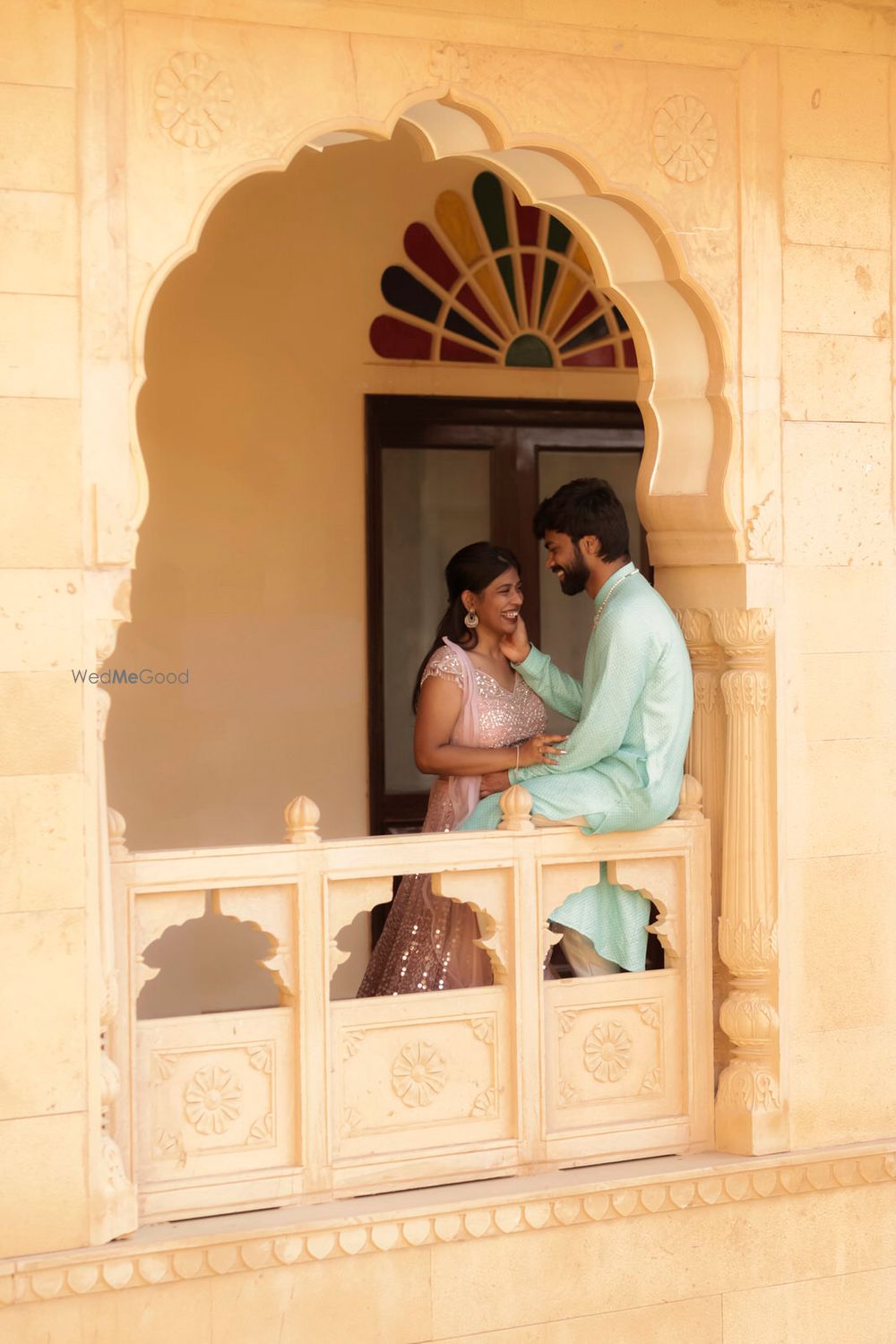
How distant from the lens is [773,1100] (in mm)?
4398

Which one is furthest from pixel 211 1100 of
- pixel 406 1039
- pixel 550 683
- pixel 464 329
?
pixel 464 329

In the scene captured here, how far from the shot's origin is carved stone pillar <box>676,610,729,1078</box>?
4.52 metres

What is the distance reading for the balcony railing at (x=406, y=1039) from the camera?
391 cm

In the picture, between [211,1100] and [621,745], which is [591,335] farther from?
[211,1100]

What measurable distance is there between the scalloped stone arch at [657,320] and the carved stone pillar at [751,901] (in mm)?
276

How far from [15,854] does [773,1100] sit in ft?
6.56

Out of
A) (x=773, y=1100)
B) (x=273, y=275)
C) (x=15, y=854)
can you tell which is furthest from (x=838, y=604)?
(x=273, y=275)

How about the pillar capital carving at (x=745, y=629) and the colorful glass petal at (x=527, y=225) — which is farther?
the colorful glass petal at (x=527, y=225)

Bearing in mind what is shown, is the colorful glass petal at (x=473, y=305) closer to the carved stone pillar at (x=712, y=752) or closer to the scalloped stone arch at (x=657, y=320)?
the scalloped stone arch at (x=657, y=320)

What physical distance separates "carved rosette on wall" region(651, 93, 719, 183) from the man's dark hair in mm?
805

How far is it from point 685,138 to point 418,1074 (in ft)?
7.72

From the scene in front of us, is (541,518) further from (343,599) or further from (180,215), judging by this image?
(343,599)

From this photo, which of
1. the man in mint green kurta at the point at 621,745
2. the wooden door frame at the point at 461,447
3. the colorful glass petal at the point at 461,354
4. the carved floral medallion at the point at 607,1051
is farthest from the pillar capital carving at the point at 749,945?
the colorful glass petal at the point at 461,354

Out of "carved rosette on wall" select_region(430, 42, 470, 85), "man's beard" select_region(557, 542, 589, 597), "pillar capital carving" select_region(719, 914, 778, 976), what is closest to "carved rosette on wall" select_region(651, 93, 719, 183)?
"carved rosette on wall" select_region(430, 42, 470, 85)
